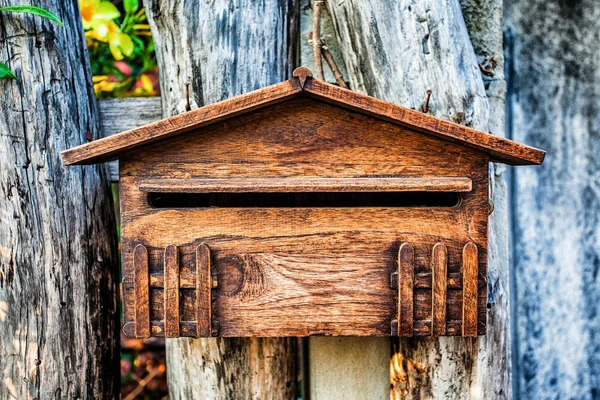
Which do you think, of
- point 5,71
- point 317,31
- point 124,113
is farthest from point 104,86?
point 317,31

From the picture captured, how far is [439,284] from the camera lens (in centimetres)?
107

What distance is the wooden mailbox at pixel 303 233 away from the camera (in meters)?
1.05

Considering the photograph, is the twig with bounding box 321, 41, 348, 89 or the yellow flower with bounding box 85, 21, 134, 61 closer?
the twig with bounding box 321, 41, 348, 89

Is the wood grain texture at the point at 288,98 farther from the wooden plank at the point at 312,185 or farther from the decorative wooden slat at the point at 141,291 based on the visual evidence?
the decorative wooden slat at the point at 141,291

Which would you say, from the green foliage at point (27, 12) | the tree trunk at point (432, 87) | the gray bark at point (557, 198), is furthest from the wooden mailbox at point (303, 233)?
the gray bark at point (557, 198)

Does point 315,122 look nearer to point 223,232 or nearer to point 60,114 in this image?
point 223,232

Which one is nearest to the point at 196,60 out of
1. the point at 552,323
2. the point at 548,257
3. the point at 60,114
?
the point at 60,114

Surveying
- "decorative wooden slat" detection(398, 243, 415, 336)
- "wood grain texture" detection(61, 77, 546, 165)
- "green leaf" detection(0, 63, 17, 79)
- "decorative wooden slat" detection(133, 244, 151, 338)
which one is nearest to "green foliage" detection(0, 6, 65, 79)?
"green leaf" detection(0, 63, 17, 79)

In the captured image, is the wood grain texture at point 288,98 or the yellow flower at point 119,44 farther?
the yellow flower at point 119,44

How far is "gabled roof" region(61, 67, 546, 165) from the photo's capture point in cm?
99

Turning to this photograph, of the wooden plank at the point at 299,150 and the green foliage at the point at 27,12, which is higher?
the green foliage at the point at 27,12

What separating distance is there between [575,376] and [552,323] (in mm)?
177

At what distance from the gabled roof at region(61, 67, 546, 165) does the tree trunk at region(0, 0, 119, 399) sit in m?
0.33

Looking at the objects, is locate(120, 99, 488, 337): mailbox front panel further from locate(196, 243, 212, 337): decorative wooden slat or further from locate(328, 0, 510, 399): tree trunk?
locate(328, 0, 510, 399): tree trunk
